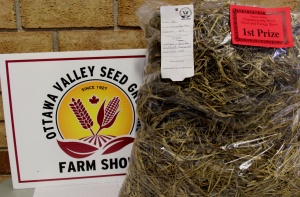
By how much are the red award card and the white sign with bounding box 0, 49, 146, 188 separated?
27 centimetres

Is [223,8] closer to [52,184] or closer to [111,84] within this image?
[111,84]

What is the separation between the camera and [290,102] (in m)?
0.54

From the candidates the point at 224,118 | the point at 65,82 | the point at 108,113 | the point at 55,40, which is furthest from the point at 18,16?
the point at 224,118

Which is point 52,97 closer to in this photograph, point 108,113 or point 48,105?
point 48,105

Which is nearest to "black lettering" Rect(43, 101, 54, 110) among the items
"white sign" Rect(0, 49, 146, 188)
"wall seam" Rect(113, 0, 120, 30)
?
"white sign" Rect(0, 49, 146, 188)

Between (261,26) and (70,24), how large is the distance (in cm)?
45

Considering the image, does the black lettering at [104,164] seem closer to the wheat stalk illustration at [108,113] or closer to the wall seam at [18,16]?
the wheat stalk illustration at [108,113]

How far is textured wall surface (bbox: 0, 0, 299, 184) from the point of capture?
770 millimetres

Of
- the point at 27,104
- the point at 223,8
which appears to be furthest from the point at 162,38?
the point at 27,104

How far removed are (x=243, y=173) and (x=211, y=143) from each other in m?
0.07

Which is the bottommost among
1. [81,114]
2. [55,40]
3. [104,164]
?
[104,164]

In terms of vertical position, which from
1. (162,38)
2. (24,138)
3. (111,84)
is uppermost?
(162,38)

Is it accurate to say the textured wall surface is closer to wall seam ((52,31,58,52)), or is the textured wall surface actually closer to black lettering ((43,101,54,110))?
wall seam ((52,31,58,52))

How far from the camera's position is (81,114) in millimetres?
762
